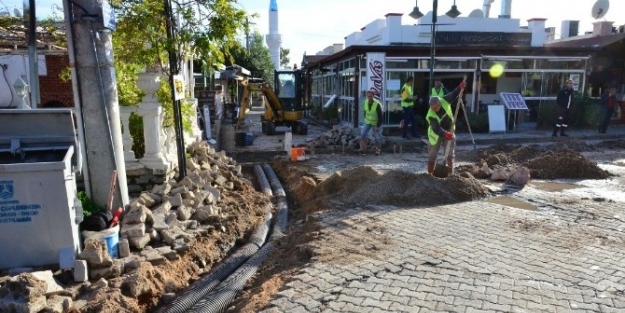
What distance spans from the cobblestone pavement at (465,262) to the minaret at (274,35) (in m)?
50.5

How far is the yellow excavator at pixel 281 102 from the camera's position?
56.1 ft

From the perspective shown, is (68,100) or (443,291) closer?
(443,291)

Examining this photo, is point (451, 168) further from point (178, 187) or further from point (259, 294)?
point (259, 294)

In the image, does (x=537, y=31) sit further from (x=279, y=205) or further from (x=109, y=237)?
(x=109, y=237)

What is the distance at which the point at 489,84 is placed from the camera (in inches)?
711

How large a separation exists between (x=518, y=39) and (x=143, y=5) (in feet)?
69.3

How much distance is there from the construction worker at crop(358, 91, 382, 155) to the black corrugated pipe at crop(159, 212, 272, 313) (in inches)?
253

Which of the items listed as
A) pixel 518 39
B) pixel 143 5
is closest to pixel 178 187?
pixel 143 5

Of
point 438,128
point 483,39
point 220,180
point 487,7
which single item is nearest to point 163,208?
point 220,180

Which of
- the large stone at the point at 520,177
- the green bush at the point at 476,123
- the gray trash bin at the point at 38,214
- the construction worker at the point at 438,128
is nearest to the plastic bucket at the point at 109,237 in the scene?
the gray trash bin at the point at 38,214

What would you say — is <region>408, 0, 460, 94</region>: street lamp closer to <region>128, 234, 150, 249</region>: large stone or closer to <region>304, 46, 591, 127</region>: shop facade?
<region>304, 46, 591, 127</region>: shop facade

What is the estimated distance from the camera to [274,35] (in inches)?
2178

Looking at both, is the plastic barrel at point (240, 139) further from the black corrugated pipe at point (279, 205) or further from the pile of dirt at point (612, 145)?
the pile of dirt at point (612, 145)

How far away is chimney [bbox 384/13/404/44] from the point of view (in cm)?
2164
